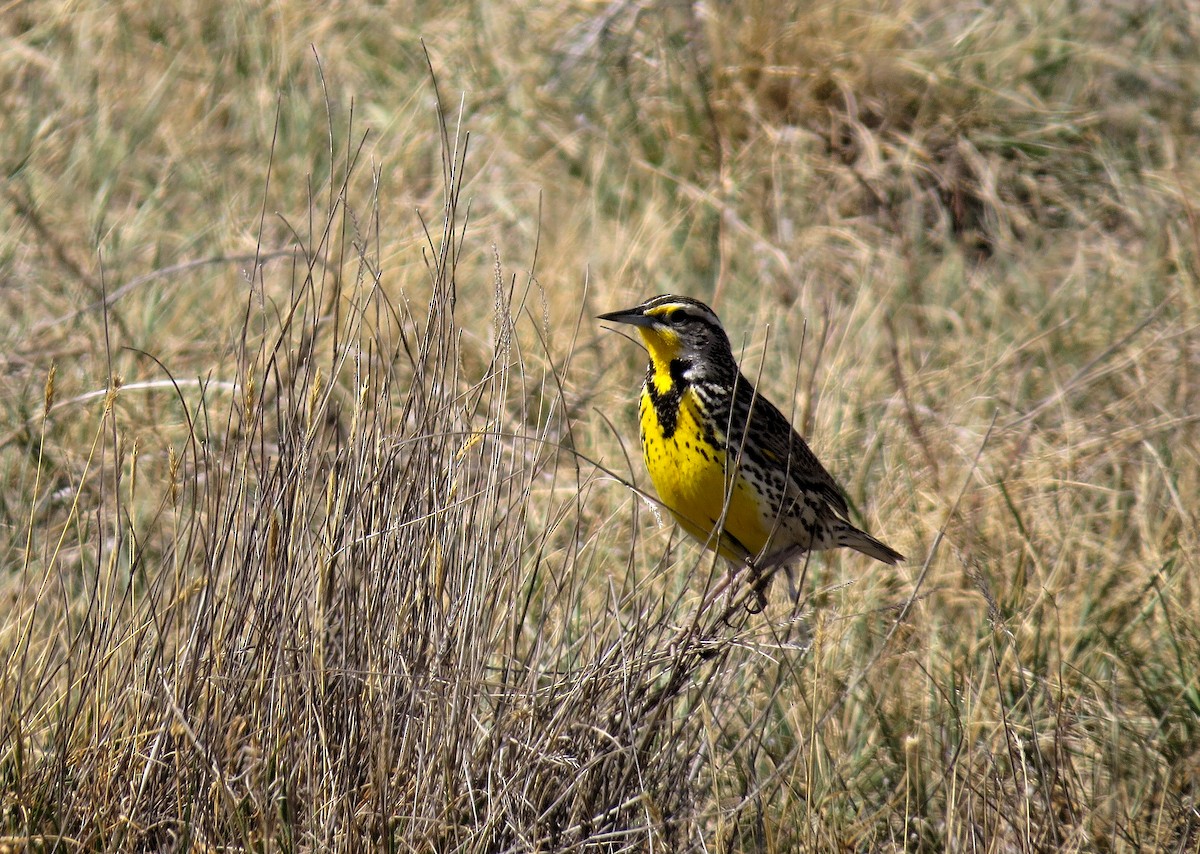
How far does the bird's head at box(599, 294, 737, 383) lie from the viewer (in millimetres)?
3969

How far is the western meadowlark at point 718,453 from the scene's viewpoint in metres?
3.74

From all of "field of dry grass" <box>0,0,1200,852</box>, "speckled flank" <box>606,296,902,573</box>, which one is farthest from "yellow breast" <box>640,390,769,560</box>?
"field of dry grass" <box>0,0,1200,852</box>

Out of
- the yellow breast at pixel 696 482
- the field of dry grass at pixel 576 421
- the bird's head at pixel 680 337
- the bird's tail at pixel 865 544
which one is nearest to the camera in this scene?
the field of dry grass at pixel 576 421

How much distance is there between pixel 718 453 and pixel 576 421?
1.49 metres

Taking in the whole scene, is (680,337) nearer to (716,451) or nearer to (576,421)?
(716,451)

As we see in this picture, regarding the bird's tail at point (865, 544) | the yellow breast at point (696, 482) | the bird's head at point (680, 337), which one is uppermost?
the bird's head at point (680, 337)

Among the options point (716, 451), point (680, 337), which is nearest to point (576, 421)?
point (680, 337)

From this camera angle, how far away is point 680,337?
4004 millimetres

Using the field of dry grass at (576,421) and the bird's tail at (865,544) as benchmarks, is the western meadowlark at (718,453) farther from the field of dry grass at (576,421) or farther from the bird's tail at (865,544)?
the field of dry grass at (576,421)

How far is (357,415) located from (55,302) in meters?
2.93

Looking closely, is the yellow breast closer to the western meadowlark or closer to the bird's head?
the western meadowlark

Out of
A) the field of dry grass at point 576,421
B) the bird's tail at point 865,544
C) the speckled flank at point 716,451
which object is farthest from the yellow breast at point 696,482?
the bird's tail at point 865,544

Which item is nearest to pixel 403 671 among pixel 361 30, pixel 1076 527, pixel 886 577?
pixel 886 577

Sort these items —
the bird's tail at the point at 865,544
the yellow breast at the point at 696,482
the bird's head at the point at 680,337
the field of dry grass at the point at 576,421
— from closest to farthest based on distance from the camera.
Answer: the field of dry grass at the point at 576,421
the yellow breast at the point at 696,482
the bird's head at the point at 680,337
the bird's tail at the point at 865,544
